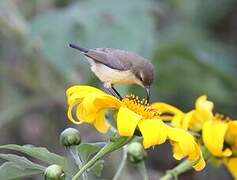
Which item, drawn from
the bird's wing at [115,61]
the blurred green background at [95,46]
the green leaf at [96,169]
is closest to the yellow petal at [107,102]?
the green leaf at [96,169]

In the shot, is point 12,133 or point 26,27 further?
point 12,133

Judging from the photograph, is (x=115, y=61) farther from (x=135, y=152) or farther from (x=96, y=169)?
(x=96, y=169)

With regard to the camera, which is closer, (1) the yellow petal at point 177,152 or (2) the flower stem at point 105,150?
(2) the flower stem at point 105,150

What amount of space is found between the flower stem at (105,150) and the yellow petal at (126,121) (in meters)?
0.03

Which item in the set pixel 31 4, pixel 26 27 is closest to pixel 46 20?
pixel 26 27

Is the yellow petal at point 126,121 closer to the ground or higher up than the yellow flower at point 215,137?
higher up

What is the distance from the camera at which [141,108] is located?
1.48m

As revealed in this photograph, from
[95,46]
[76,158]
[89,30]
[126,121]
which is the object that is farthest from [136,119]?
[89,30]

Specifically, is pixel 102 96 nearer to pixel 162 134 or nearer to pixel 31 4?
pixel 162 134

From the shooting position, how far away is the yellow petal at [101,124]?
4.88 ft

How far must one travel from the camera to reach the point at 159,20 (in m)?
4.07

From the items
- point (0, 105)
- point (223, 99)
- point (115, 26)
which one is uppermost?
point (115, 26)

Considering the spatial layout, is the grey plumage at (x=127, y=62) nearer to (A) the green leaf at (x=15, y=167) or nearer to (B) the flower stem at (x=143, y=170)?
(B) the flower stem at (x=143, y=170)

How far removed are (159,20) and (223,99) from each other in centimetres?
98
